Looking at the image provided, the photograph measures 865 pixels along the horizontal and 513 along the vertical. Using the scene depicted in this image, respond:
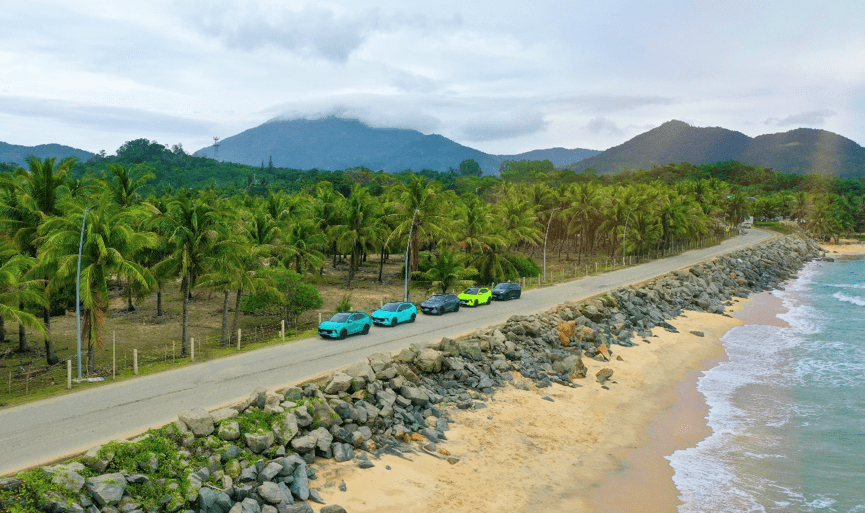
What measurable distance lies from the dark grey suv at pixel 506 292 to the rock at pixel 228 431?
92.6ft

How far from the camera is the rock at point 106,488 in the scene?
12375mm

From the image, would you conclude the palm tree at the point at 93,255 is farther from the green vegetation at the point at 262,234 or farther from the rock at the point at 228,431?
the rock at the point at 228,431

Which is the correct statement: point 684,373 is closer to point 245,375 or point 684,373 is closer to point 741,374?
point 741,374

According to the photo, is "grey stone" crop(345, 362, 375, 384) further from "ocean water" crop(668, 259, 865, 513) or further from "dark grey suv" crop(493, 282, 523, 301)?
"dark grey suv" crop(493, 282, 523, 301)

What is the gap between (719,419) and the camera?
2423cm

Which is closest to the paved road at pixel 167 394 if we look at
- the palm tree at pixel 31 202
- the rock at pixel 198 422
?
the rock at pixel 198 422

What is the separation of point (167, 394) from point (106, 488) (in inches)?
273

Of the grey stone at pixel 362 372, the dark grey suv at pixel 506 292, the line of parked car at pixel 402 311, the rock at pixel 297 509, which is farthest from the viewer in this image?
the dark grey suv at pixel 506 292

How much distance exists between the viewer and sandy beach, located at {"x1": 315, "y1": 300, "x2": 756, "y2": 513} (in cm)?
1625

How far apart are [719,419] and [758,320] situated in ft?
90.0

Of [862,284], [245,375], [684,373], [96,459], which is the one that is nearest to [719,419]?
[684,373]

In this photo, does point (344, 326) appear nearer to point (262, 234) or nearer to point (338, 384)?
point (338, 384)

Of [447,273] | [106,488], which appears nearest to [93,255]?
[106,488]

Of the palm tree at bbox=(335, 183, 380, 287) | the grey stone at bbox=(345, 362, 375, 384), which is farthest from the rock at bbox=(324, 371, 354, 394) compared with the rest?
the palm tree at bbox=(335, 183, 380, 287)
